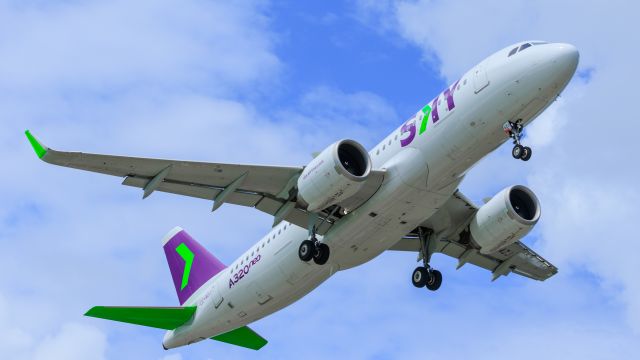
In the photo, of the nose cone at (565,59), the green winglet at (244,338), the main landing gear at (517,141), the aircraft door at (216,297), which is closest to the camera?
the nose cone at (565,59)

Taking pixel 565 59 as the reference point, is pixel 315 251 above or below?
below

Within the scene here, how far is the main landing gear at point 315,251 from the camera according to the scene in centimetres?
3075

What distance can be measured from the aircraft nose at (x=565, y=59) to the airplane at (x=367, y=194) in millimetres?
26

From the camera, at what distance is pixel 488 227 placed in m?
33.2

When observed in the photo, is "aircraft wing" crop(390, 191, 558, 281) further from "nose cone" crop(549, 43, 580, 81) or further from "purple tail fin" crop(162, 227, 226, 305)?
"nose cone" crop(549, 43, 580, 81)

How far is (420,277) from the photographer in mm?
33969

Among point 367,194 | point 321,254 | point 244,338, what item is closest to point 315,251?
point 321,254

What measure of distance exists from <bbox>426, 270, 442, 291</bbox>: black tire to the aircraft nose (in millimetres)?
9072

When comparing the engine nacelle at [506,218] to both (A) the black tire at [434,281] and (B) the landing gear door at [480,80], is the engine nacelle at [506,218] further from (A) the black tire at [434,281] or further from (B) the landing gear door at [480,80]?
(B) the landing gear door at [480,80]

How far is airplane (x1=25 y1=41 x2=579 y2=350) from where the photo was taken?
28.1 metres

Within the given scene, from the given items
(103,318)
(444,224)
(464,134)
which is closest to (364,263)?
(444,224)

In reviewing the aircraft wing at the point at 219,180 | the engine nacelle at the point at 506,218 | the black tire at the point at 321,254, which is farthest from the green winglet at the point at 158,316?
the engine nacelle at the point at 506,218

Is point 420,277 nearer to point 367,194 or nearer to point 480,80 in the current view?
point 367,194

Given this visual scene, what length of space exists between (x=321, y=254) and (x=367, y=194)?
2.42m
